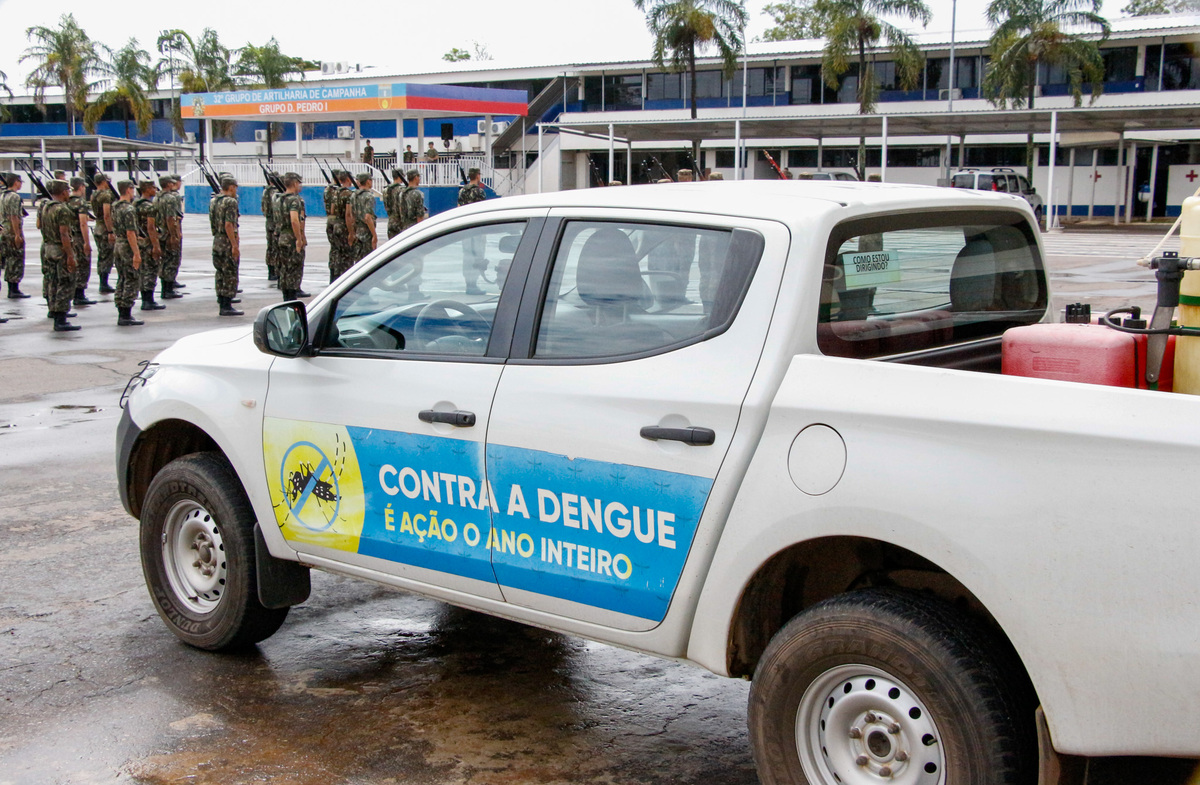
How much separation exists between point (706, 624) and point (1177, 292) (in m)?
1.50

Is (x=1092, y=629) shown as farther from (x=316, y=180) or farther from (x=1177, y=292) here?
(x=316, y=180)

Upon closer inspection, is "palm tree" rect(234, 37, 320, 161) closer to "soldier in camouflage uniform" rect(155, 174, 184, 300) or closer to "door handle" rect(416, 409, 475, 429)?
"soldier in camouflage uniform" rect(155, 174, 184, 300)

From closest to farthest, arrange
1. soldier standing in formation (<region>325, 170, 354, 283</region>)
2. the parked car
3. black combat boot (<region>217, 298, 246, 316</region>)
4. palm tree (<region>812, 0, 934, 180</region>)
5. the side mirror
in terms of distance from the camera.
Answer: the side mirror → black combat boot (<region>217, 298, 246, 316</region>) → soldier standing in formation (<region>325, 170, 354, 283</region>) → the parked car → palm tree (<region>812, 0, 934, 180</region>)

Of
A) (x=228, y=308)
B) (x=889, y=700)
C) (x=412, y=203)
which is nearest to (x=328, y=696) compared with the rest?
(x=889, y=700)

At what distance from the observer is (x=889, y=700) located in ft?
9.31

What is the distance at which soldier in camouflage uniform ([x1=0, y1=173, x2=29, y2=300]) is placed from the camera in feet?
58.2

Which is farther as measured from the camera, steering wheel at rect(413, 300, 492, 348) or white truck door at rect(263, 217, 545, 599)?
steering wheel at rect(413, 300, 492, 348)

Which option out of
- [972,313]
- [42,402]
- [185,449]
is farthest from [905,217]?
[42,402]

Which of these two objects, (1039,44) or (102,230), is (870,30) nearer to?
(1039,44)

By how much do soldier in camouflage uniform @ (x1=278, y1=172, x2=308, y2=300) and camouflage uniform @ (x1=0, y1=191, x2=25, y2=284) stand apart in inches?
153

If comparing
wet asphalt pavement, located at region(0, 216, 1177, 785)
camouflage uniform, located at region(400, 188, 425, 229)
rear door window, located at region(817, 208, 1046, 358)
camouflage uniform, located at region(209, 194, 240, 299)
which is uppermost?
camouflage uniform, located at region(400, 188, 425, 229)

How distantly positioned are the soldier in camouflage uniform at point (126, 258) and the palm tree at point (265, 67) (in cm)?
4825

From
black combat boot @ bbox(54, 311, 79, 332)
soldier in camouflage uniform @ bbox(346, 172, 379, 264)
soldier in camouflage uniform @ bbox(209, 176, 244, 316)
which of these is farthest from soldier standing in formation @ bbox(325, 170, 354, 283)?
black combat boot @ bbox(54, 311, 79, 332)

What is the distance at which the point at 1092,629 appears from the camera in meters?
2.48
